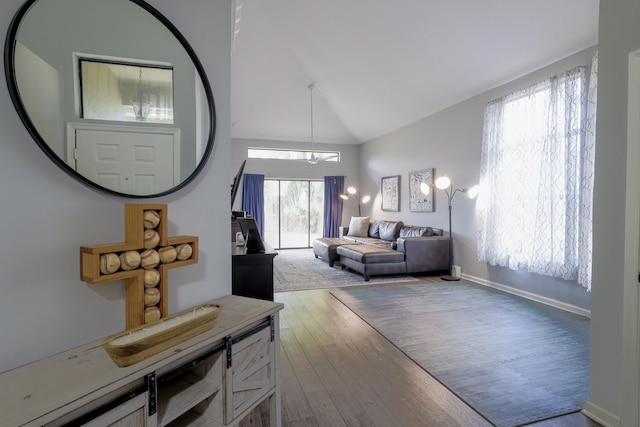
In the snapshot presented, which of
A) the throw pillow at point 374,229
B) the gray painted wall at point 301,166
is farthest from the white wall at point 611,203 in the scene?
the gray painted wall at point 301,166

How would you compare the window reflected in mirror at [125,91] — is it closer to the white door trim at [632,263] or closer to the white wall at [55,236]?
the white wall at [55,236]

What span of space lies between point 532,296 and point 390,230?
2.85 m

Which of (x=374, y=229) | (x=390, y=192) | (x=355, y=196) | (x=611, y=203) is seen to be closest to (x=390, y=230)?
(x=374, y=229)

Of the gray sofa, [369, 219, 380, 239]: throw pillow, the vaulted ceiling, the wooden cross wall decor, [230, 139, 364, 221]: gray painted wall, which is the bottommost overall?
the gray sofa

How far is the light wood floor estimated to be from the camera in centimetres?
174

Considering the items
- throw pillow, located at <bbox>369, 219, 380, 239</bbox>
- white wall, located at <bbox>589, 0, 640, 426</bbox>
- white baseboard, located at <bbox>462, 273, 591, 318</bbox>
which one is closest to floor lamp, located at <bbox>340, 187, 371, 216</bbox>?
throw pillow, located at <bbox>369, 219, 380, 239</bbox>

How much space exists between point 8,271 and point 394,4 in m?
4.22

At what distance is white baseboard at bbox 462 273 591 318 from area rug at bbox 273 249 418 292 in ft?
3.05

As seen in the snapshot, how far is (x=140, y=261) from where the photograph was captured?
42.1 inches

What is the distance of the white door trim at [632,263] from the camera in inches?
61.1

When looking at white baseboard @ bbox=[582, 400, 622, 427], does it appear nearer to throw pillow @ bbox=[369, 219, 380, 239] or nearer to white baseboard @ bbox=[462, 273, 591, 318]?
white baseboard @ bbox=[462, 273, 591, 318]

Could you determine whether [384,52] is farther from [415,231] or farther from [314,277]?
[314,277]

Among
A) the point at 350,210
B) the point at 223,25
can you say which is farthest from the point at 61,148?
the point at 350,210

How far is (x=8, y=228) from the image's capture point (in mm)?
918
